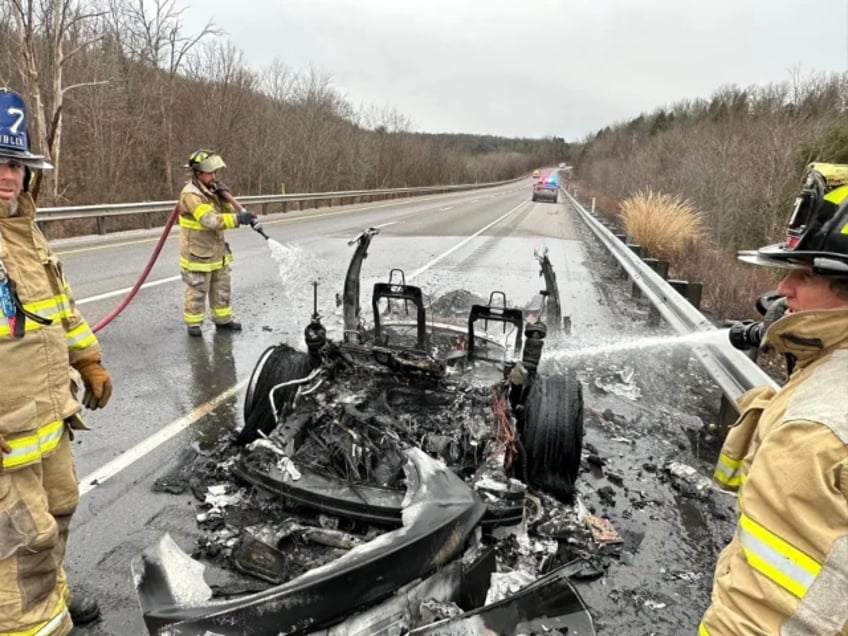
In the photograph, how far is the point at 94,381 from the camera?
9.02 feet

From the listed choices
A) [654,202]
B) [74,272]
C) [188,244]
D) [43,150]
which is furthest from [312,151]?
[188,244]

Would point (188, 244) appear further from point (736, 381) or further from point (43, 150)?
point (43, 150)

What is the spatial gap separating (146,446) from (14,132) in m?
2.57

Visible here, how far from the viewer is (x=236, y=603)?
1807 millimetres

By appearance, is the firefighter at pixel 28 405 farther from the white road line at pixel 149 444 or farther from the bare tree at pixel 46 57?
the bare tree at pixel 46 57

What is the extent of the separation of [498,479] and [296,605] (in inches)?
50.3

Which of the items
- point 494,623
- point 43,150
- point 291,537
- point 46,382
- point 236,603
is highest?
point 43,150

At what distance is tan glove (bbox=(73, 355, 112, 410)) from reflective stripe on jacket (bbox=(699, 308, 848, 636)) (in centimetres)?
264

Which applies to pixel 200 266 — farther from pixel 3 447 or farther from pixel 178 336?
pixel 3 447

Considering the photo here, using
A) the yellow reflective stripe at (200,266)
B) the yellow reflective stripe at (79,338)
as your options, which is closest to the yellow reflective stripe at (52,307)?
the yellow reflective stripe at (79,338)

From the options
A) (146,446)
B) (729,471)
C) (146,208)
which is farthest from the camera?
(146,208)

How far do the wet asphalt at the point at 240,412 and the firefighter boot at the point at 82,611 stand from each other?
0.04m

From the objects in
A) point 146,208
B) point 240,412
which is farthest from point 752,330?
point 146,208

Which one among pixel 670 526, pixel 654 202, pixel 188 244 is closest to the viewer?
pixel 670 526
